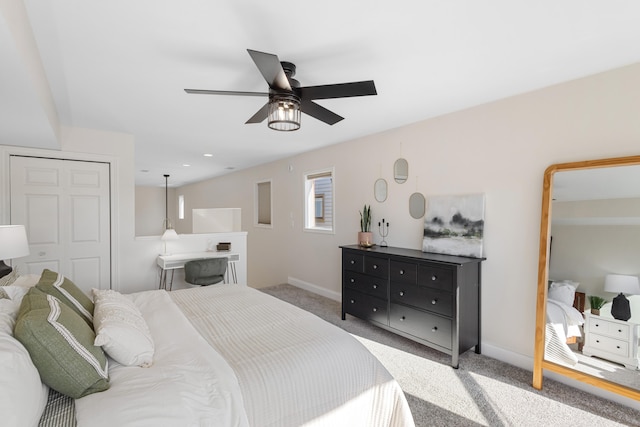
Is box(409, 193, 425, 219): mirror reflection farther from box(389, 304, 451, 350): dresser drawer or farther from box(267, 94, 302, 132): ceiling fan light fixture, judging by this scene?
box(267, 94, 302, 132): ceiling fan light fixture

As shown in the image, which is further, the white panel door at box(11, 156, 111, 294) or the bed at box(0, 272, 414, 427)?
the white panel door at box(11, 156, 111, 294)

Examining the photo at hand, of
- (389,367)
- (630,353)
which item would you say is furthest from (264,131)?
(630,353)

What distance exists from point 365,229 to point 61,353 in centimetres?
309

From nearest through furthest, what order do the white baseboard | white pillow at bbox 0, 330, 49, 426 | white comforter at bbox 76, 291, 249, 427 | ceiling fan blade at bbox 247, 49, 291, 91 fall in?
1. white pillow at bbox 0, 330, 49, 426
2. white comforter at bbox 76, 291, 249, 427
3. ceiling fan blade at bbox 247, 49, 291, 91
4. the white baseboard

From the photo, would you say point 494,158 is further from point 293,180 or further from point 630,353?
point 293,180

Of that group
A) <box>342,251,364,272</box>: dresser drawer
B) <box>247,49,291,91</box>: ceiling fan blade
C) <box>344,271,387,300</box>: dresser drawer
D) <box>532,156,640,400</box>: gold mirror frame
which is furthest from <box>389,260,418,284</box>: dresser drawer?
<box>247,49,291,91</box>: ceiling fan blade

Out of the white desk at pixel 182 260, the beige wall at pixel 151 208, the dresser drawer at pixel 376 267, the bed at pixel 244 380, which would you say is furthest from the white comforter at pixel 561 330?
the beige wall at pixel 151 208

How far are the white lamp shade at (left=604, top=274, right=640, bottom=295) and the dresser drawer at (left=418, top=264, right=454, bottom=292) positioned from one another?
39.0 inches

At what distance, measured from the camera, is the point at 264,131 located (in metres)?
3.74

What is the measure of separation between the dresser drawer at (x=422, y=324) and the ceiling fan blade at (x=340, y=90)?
2.01 meters

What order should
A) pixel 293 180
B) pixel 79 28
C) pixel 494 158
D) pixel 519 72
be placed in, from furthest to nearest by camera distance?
pixel 293 180
pixel 494 158
pixel 519 72
pixel 79 28

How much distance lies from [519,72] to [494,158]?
2.55 ft

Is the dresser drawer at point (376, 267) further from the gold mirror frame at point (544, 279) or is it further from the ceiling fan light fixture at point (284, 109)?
the ceiling fan light fixture at point (284, 109)

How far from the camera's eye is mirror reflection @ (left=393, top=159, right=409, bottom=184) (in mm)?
3479
